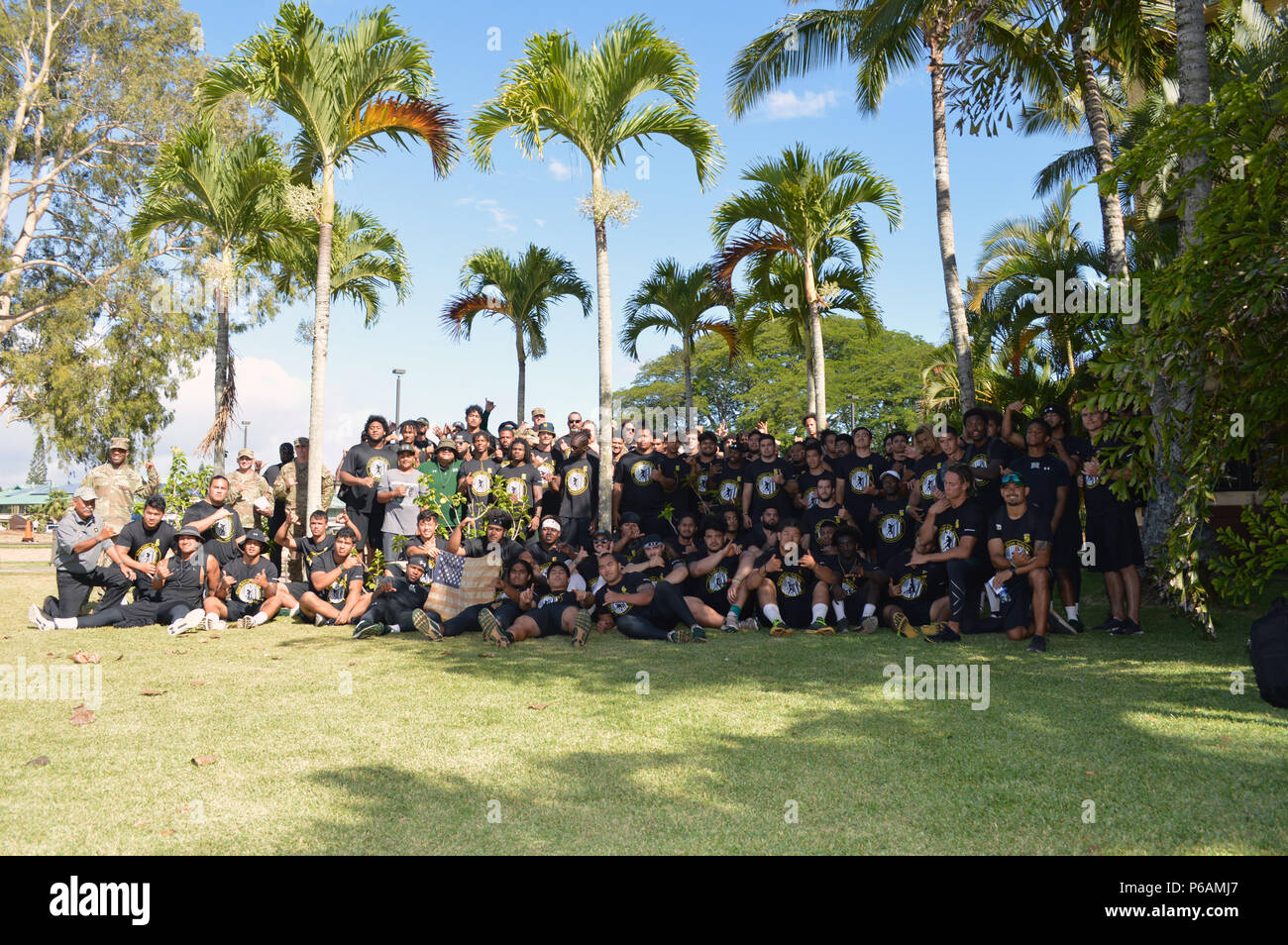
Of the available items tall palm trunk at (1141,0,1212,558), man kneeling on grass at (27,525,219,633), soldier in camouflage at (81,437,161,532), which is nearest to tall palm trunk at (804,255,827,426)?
tall palm trunk at (1141,0,1212,558)

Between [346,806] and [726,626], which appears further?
[726,626]

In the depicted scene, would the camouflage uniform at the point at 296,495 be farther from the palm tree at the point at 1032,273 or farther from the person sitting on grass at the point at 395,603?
the palm tree at the point at 1032,273

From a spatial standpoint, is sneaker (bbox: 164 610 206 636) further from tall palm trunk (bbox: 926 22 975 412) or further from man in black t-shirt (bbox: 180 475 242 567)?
tall palm trunk (bbox: 926 22 975 412)

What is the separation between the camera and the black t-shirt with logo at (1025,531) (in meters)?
8.35

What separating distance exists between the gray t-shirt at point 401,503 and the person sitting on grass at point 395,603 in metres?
0.62

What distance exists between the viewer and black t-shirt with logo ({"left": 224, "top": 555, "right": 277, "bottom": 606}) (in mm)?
10367

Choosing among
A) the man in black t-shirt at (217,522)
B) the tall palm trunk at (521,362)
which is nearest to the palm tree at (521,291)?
the tall palm trunk at (521,362)

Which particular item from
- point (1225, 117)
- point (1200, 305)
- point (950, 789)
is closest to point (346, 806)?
point (950, 789)

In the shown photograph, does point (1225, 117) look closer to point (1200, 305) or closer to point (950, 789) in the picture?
point (1200, 305)

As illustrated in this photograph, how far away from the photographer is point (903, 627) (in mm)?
8719

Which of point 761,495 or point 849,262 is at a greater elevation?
point 849,262

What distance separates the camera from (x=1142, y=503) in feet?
38.4

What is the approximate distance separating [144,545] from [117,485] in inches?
81.2
